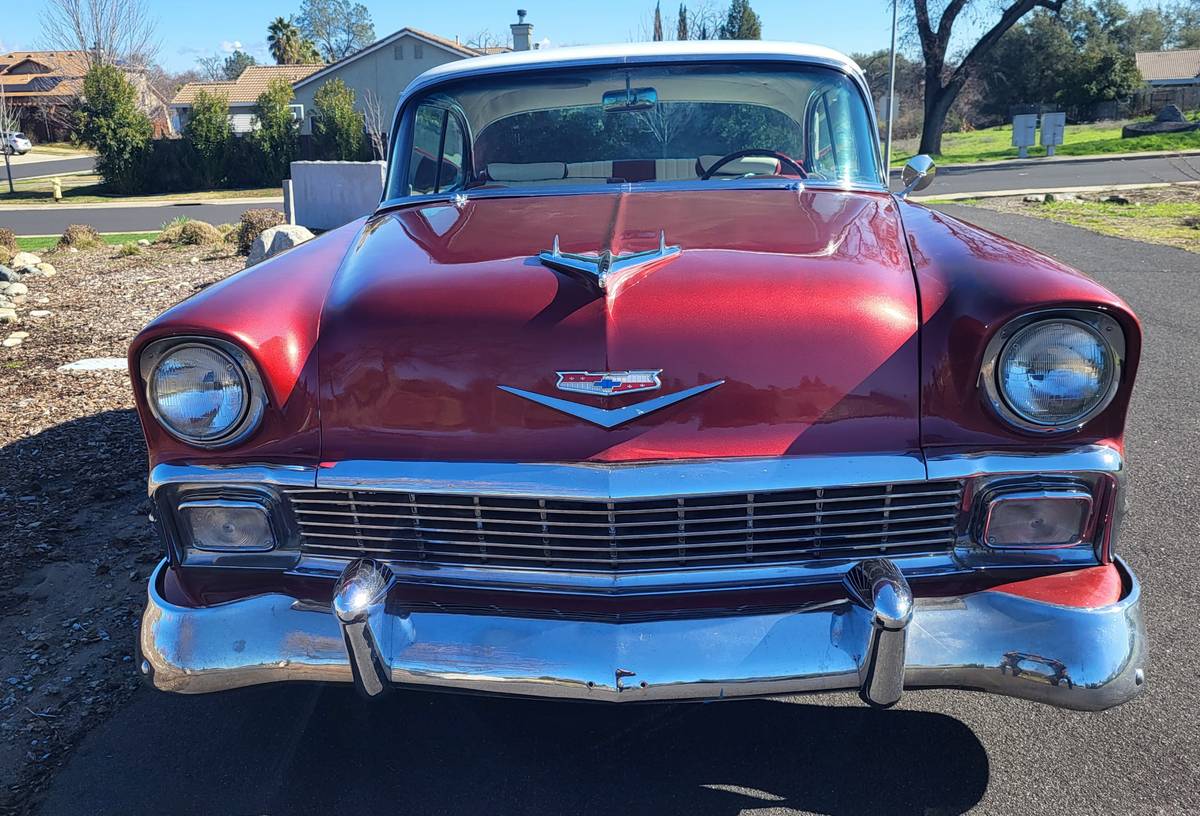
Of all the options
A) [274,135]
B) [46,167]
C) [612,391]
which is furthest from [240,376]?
[46,167]

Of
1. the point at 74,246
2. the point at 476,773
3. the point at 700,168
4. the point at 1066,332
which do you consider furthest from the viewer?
the point at 74,246

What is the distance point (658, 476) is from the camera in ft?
5.99

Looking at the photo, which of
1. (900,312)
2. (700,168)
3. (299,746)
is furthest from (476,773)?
(700,168)

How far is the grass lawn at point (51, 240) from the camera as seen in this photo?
13.3 m

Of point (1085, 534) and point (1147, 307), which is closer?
point (1085, 534)

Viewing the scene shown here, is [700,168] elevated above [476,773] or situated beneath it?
elevated above

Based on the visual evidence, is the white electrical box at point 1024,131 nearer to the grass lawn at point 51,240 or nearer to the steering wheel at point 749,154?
the grass lawn at point 51,240

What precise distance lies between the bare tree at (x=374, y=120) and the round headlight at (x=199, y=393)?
82.5 ft

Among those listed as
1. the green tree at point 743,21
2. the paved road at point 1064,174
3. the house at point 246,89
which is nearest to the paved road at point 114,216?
the paved road at point 1064,174

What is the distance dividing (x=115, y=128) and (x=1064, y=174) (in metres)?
26.2

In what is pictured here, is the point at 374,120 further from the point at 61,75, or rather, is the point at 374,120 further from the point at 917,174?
the point at 917,174

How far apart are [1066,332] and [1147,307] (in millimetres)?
5698

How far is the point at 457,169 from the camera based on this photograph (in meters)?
3.28

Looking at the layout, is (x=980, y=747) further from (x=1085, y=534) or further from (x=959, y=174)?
(x=959, y=174)
